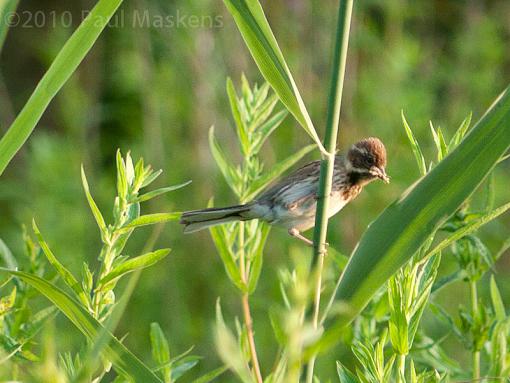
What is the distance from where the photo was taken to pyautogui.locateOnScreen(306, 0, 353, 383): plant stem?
1.34 m

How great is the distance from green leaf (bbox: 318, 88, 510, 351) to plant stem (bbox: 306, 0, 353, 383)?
5 cm

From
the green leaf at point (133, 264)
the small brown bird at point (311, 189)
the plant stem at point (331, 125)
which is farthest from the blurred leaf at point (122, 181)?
the small brown bird at point (311, 189)

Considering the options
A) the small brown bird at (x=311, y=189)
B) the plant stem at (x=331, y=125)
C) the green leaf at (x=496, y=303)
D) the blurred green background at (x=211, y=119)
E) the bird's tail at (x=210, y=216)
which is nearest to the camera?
the plant stem at (x=331, y=125)

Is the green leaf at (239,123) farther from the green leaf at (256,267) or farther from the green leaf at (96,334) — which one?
the green leaf at (96,334)

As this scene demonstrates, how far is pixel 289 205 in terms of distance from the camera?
9.45ft

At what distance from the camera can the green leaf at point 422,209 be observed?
1.37m

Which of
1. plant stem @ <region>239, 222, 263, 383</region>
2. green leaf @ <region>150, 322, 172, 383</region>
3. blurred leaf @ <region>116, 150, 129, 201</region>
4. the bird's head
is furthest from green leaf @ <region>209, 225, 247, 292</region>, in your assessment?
the bird's head

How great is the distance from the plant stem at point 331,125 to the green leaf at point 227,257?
39 centimetres

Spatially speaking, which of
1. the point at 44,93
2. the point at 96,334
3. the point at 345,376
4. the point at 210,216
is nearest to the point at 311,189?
the point at 210,216

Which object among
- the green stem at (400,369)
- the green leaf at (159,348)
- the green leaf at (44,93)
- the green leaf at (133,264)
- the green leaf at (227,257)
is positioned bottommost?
the green leaf at (159,348)

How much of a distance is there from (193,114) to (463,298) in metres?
1.71

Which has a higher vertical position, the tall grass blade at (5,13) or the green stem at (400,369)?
the tall grass blade at (5,13)

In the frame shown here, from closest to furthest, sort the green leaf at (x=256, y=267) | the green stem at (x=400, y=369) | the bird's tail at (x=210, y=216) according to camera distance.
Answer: the green stem at (x=400, y=369), the green leaf at (x=256, y=267), the bird's tail at (x=210, y=216)

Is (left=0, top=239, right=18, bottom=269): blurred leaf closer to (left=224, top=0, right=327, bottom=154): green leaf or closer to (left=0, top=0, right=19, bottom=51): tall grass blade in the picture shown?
(left=0, top=0, right=19, bottom=51): tall grass blade
